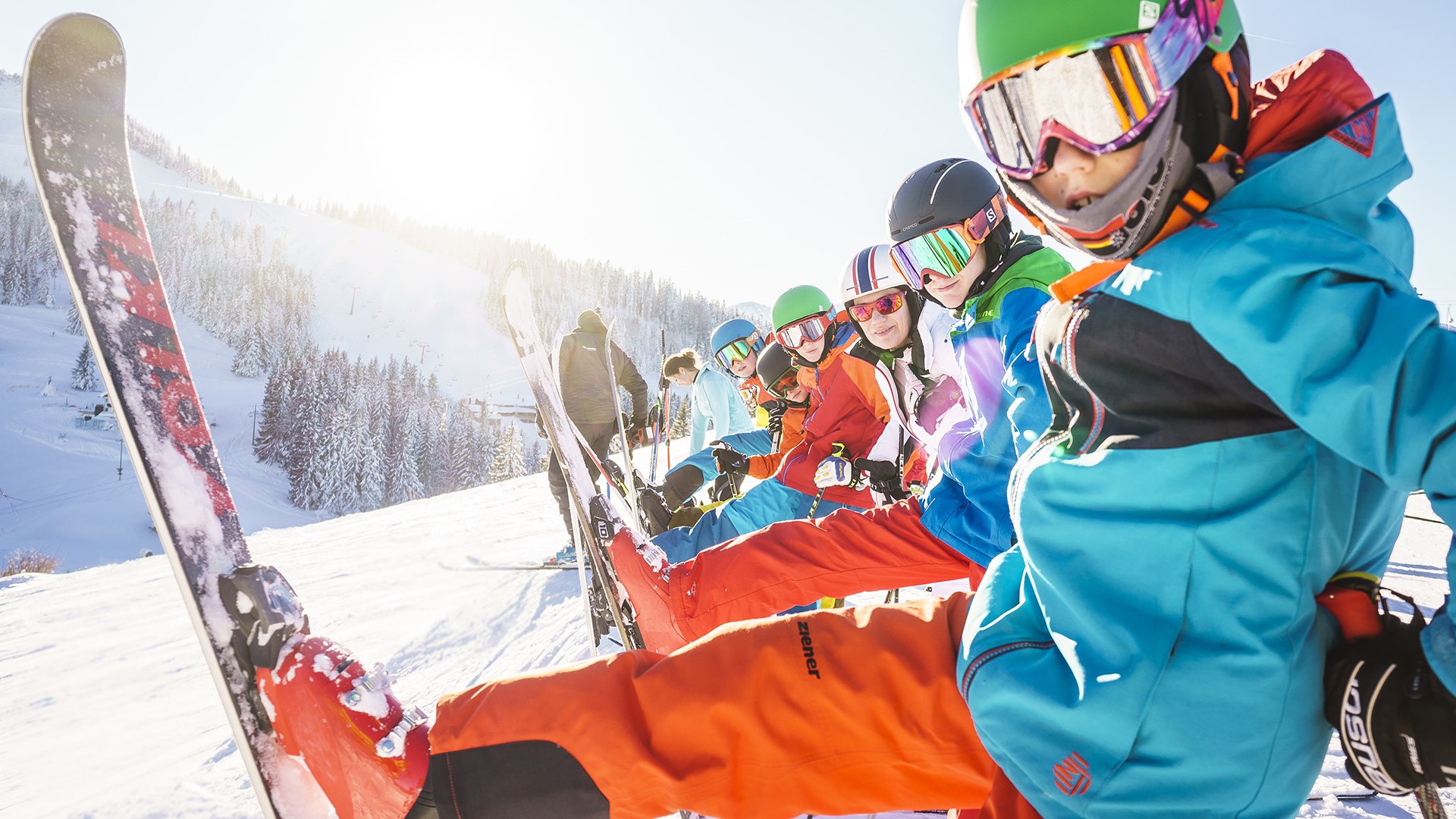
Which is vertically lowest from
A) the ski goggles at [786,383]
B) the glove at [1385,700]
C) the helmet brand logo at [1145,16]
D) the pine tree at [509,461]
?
the pine tree at [509,461]

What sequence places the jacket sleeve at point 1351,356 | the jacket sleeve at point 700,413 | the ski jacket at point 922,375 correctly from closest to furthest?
the jacket sleeve at point 1351,356 → the ski jacket at point 922,375 → the jacket sleeve at point 700,413

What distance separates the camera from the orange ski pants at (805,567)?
2494mm

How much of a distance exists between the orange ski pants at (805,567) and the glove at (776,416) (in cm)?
305

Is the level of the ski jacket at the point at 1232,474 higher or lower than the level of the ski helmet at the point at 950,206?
lower

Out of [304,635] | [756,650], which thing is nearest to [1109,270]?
[756,650]

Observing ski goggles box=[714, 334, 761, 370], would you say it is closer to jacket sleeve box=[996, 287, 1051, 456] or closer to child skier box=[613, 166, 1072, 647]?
child skier box=[613, 166, 1072, 647]

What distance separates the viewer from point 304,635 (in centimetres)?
164

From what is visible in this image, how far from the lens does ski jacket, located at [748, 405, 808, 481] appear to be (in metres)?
5.37

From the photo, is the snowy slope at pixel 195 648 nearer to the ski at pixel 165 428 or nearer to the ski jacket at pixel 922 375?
the ski at pixel 165 428

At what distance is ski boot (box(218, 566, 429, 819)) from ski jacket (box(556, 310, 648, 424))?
4.48m

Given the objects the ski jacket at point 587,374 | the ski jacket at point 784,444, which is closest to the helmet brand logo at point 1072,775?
the ski jacket at point 784,444

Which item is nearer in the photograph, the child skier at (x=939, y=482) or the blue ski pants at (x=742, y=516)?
the child skier at (x=939, y=482)

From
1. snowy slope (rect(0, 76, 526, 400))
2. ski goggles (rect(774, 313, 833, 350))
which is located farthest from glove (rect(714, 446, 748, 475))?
snowy slope (rect(0, 76, 526, 400))

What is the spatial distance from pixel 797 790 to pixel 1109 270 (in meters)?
1.28
